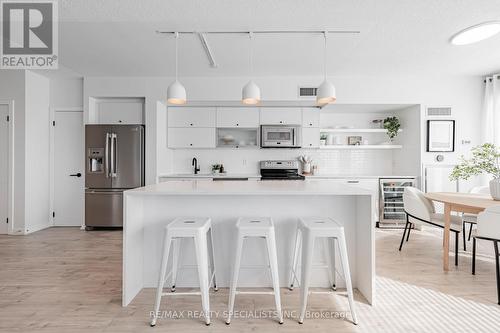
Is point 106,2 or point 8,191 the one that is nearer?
point 106,2

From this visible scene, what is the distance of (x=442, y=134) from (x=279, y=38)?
3290 mm

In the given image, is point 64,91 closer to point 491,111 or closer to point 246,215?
point 246,215

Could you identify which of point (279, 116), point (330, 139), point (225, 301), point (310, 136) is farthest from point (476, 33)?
point (225, 301)

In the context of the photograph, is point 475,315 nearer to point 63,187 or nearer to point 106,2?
point 106,2

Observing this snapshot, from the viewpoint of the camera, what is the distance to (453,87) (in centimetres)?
451

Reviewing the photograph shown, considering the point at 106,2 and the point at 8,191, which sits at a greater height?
the point at 106,2

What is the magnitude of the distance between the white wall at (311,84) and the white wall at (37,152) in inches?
28.2

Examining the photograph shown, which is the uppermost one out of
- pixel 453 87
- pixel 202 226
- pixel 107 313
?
pixel 453 87

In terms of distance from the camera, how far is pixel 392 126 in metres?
4.95

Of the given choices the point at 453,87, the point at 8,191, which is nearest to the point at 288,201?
the point at 453,87

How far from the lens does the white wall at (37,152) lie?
13.8 ft

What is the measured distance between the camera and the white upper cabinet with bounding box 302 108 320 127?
478cm

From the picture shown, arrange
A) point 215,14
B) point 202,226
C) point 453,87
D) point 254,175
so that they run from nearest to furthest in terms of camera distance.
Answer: point 202,226
point 215,14
point 453,87
point 254,175

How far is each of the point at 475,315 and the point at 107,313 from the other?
2635 millimetres
